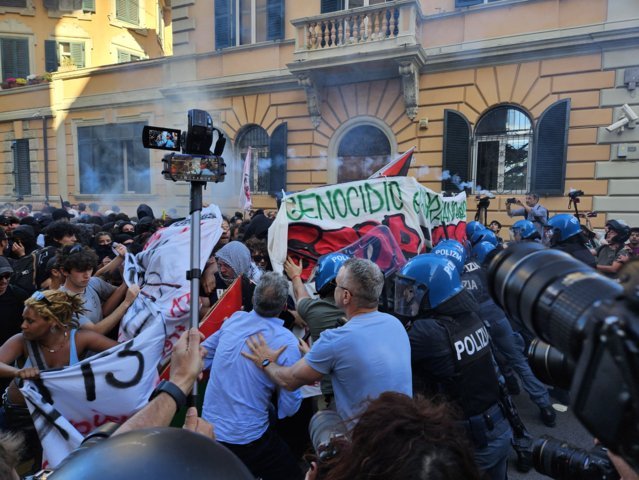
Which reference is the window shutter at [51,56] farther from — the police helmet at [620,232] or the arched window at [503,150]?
the police helmet at [620,232]

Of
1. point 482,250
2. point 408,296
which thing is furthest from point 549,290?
point 482,250

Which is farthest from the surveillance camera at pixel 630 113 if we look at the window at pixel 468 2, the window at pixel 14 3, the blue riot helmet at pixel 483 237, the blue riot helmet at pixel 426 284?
the window at pixel 14 3

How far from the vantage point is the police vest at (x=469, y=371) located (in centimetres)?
212

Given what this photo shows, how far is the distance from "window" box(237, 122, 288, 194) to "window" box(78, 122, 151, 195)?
163 inches

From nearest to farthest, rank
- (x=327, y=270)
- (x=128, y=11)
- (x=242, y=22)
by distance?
(x=327, y=270), (x=242, y=22), (x=128, y=11)

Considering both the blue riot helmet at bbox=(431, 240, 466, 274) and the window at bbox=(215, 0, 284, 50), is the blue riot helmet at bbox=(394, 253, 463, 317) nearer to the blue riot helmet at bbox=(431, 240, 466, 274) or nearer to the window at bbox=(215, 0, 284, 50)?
the blue riot helmet at bbox=(431, 240, 466, 274)

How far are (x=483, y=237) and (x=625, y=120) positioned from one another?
5.50 meters

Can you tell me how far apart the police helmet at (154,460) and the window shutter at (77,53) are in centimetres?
2444

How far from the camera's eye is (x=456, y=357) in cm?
211

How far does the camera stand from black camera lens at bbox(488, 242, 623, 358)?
849 millimetres

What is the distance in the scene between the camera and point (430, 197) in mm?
5547

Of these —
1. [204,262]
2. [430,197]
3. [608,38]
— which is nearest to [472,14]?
[608,38]

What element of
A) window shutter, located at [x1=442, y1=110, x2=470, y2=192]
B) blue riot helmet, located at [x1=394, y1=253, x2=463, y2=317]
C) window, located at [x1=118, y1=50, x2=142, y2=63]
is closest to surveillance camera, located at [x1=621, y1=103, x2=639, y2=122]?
window shutter, located at [x1=442, y1=110, x2=470, y2=192]

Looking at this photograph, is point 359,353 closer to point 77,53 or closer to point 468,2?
point 468,2
